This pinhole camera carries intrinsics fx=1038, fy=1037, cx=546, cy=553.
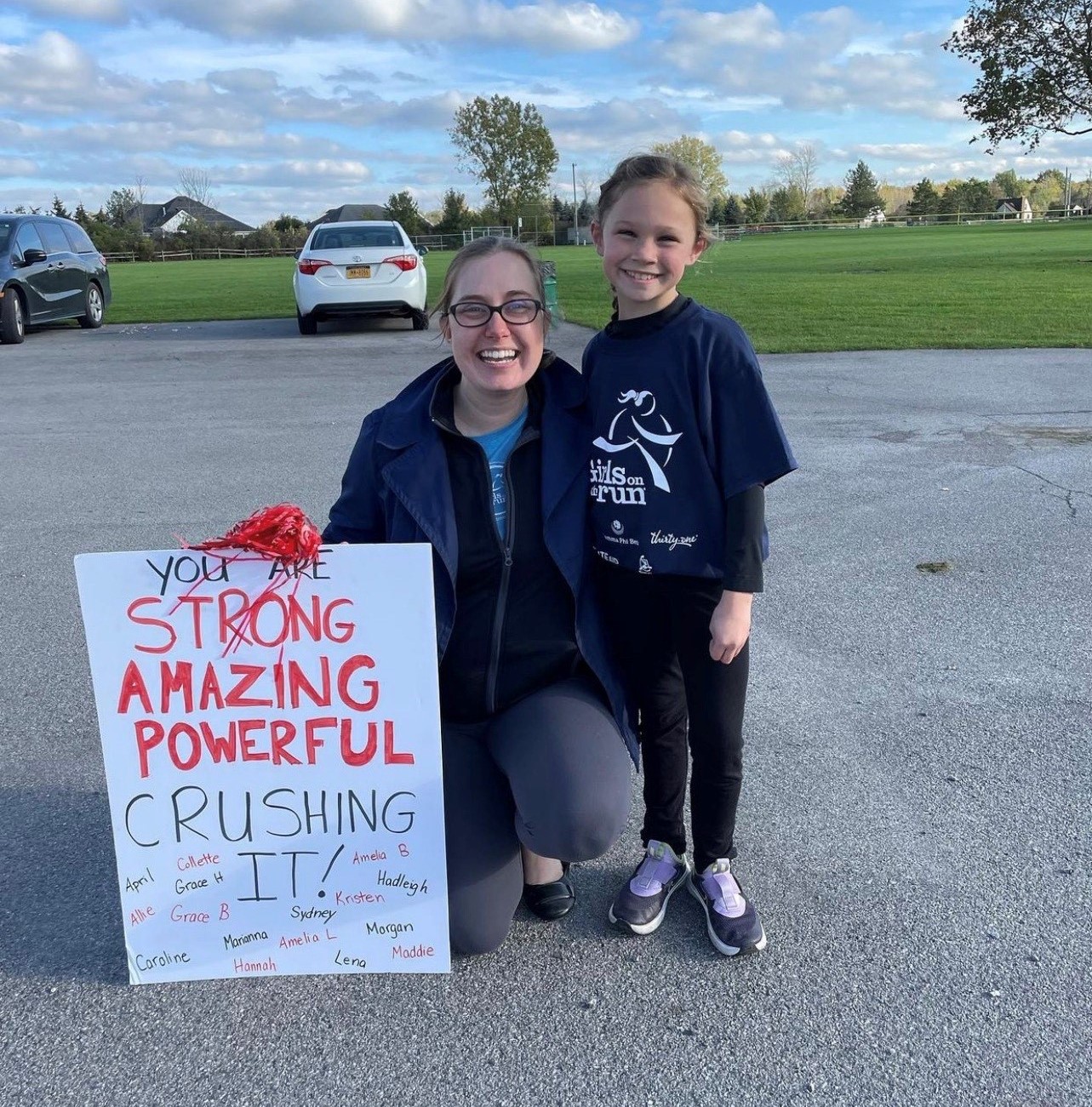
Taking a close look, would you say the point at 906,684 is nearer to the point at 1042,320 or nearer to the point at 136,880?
the point at 136,880

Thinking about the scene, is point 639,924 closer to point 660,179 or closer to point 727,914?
point 727,914

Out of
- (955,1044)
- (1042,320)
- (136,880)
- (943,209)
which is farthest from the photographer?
(943,209)

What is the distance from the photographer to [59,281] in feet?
49.0

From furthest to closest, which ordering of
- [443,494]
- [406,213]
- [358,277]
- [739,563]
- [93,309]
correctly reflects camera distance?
[406,213] < [93,309] < [358,277] < [443,494] < [739,563]

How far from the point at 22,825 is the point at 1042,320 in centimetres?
1354

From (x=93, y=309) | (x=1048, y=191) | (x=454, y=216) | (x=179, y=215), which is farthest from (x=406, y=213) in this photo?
(x=1048, y=191)

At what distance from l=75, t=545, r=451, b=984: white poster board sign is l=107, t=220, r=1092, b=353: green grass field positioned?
1335 mm

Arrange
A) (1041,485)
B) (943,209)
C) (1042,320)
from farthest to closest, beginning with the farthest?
(943,209)
(1042,320)
(1041,485)

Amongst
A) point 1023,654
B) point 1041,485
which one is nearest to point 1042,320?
point 1041,485

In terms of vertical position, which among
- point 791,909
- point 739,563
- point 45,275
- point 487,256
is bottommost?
point 791,909

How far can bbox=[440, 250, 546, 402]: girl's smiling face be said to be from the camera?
8.09ft

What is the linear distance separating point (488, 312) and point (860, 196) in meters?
114

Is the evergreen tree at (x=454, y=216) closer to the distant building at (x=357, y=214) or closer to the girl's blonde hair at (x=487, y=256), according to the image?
the distant building at (x=357, y=214)

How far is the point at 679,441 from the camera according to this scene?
2.36m
